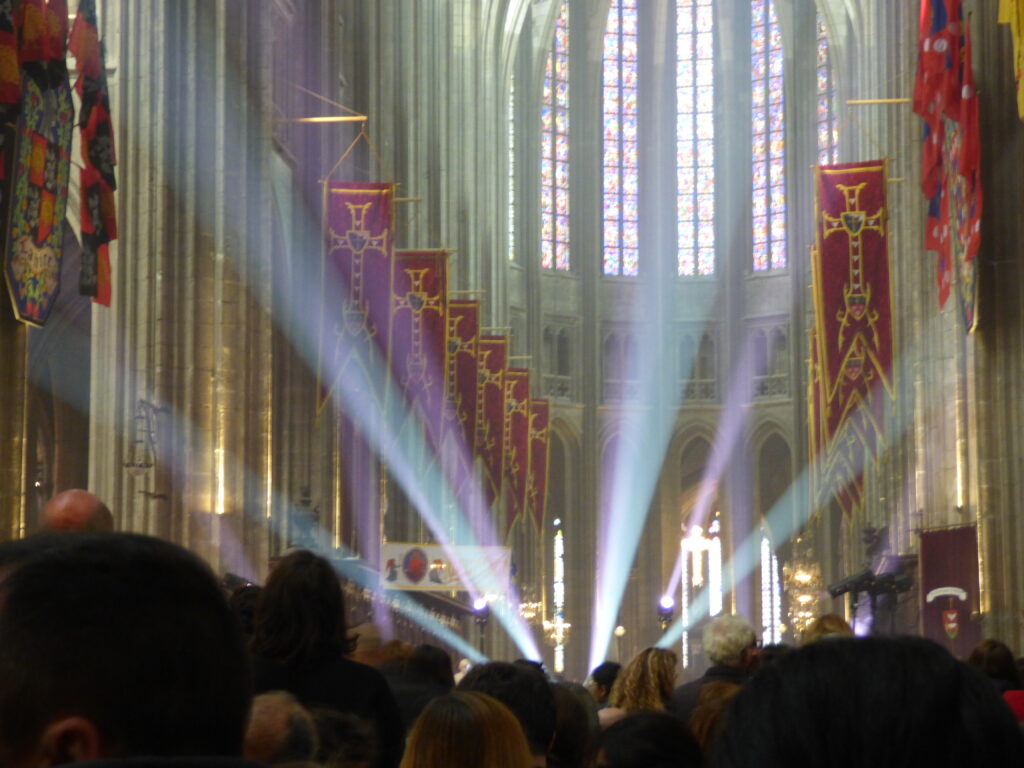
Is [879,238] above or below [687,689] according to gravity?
above

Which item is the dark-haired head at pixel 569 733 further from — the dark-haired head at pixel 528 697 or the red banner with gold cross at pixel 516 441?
the red banner with gold cross at pixel 516 441

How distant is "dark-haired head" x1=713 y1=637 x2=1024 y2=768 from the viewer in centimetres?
148

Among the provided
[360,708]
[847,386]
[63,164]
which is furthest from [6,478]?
[847,386]

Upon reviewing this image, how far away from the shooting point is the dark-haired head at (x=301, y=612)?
4.51m

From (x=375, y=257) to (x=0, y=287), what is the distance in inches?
379

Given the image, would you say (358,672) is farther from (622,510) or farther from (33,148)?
(622,510)

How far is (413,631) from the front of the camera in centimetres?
3306

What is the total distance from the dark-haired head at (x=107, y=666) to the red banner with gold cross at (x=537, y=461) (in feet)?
106

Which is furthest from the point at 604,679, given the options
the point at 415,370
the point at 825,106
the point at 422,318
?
the point at 825,106

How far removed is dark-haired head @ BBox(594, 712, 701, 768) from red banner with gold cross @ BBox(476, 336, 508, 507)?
27.4 meters

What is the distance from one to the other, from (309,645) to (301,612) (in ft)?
0.26

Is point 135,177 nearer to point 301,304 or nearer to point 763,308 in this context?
point 301,304

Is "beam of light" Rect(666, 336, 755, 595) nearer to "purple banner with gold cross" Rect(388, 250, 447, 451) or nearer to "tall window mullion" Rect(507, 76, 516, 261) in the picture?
"tall window mullion" Rect(507, 76, 516, 261)

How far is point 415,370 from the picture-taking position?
25594mm
